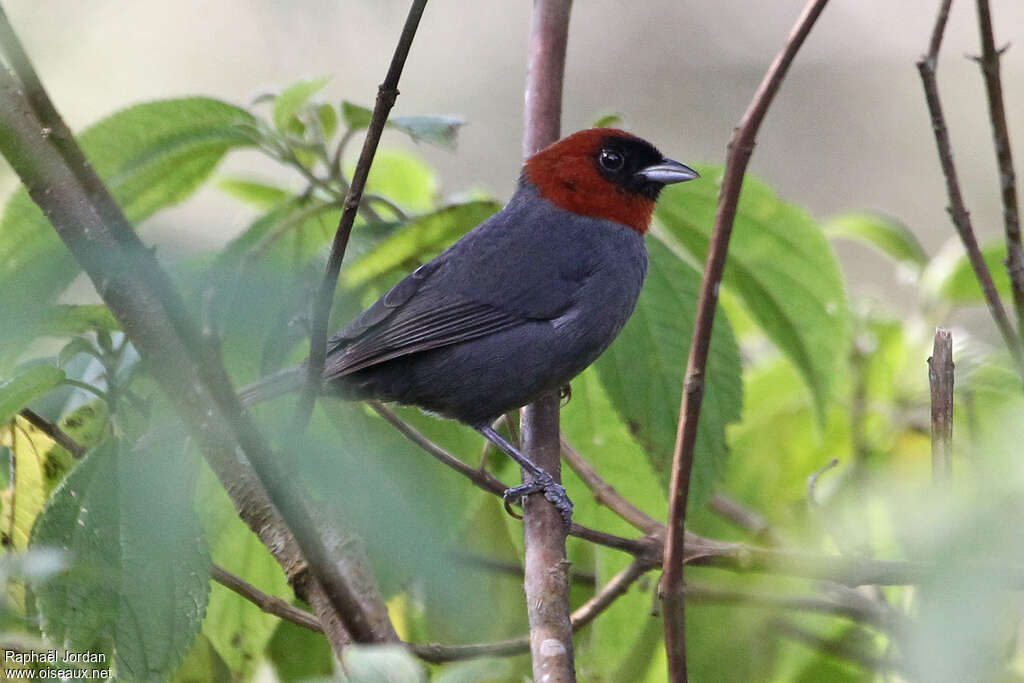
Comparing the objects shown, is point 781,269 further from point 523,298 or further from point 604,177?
point 604,177

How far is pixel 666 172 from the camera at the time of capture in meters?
4.07

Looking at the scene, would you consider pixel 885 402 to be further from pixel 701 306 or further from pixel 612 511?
pixel 701 306

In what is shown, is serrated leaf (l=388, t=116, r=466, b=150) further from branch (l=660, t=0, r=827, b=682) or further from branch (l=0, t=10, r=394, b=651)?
branch (l=0, t=10, r=394, b=651)

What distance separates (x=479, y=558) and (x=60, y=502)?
136 centimetres

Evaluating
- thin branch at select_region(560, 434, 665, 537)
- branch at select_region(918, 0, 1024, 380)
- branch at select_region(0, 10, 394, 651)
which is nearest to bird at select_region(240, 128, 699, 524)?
thin branch at select_region(560, 434, 665, 537)

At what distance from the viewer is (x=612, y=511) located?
3.12 m

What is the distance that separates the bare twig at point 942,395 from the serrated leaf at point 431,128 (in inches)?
54.1

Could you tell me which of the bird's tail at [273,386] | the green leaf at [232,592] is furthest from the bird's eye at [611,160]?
the green leaf at [232,592]

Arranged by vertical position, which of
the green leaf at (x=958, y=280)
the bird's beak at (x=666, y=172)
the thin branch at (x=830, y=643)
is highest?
the bird's beak at (x=666, y=172)

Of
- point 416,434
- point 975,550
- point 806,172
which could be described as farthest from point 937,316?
point 806,172

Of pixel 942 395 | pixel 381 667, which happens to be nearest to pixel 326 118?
pixel 942 395

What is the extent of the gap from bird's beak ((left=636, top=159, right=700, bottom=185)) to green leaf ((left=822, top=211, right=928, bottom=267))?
536 mm

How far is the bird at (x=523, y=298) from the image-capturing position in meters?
3.72

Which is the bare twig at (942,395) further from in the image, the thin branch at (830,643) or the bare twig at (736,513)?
the bare twig at (736,513)
